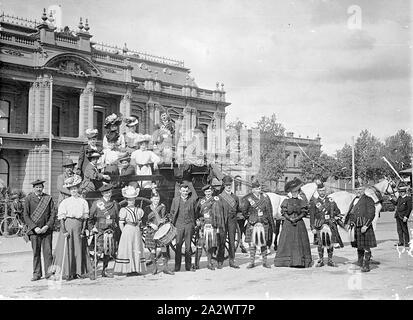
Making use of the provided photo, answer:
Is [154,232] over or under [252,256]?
over

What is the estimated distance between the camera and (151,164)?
10.9 metres

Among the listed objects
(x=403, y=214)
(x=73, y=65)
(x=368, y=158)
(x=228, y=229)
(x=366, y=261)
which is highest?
(x=73, y=65)

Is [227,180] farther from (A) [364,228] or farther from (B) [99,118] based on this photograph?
(B) [99,118]

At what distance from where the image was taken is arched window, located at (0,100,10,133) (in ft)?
85.9

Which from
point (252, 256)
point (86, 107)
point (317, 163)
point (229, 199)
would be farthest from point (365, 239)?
point (317, 163)

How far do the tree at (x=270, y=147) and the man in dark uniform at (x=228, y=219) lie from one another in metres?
20.6

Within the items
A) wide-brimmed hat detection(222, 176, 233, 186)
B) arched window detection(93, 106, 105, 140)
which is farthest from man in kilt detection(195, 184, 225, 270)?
arched window detection(93, 106, 105, 140)

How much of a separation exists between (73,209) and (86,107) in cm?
2123

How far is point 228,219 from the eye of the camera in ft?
32.9

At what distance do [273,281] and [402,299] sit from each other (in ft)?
7.16

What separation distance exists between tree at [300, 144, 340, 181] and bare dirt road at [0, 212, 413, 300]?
89.0 ft

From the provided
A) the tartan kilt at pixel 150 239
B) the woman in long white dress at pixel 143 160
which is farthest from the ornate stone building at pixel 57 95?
the tartan kilt at pixel 150 239

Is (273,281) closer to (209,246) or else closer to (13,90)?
(209,246)
